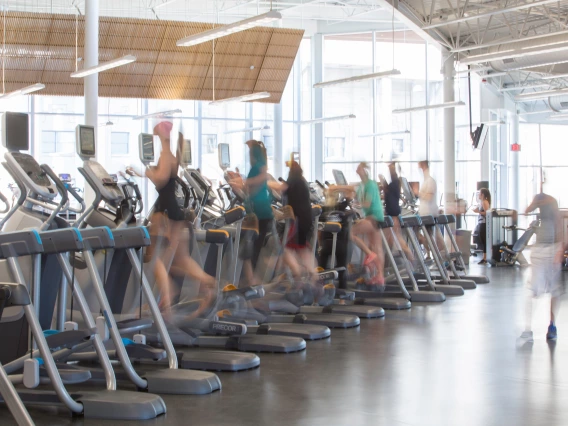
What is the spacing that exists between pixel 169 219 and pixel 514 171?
17671mm

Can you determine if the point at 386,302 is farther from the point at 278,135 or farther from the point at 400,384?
the point at 278,135

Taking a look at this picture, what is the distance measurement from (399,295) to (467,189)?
1276 cm

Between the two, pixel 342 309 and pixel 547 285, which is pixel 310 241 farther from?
pixel 547 285

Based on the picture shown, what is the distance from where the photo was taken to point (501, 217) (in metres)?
11.8

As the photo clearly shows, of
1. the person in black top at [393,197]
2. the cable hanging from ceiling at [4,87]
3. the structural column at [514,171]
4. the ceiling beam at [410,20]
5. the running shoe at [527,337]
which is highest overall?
the ceiling beam at [410,20]

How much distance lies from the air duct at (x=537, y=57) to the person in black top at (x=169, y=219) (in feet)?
28.6

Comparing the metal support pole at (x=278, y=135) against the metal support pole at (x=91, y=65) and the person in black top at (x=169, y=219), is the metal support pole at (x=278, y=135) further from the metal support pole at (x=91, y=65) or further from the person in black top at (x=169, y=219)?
the person in black top at (x=169, y=219)

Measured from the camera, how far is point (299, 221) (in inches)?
240

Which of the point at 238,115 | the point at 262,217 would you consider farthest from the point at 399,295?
the point at 238,115

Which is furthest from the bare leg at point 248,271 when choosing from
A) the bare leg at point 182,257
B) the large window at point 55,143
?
the large window at point 55,143

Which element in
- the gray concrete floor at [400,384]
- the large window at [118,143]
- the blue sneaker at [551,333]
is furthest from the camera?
the large window at [118,143]

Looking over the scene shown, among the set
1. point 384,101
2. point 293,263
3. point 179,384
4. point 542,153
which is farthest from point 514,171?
point 179,384

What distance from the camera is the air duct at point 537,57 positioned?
38.2ft

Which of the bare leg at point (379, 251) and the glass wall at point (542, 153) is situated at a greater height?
the glass wall at point (542, 153)
